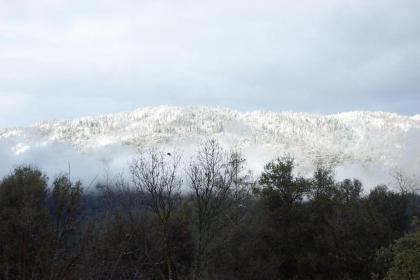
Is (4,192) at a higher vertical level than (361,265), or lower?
higher

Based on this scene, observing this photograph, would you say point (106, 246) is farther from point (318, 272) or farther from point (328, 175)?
point (328, 175)

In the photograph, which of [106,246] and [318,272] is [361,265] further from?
[106,246]

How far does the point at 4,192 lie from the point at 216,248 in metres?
16.1

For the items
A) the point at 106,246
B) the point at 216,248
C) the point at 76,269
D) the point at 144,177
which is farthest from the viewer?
the point at 216,248

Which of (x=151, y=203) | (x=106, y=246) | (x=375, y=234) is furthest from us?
(x=375, y=234)

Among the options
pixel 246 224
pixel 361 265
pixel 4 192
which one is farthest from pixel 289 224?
pixel 4 192

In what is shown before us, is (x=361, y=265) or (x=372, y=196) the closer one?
(x=361, y=265)

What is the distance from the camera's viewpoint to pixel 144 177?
19859 mm

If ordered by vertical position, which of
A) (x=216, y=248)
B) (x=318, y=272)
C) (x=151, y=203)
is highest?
(x=151, y=203)

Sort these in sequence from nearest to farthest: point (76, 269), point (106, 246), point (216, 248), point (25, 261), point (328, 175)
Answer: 1. point (25, 261)
2. point (76, 269)
3. point (106, 246)
4. point (216, 248)
5. point (328, 175)

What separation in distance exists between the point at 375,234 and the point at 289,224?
6075mm

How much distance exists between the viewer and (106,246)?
507cm

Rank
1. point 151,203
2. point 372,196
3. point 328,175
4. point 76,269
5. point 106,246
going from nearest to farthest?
point 76,269
point 106,246
point 151,203
point 328,175
point 372,196

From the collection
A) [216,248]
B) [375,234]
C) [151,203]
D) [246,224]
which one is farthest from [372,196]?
[151,203]
